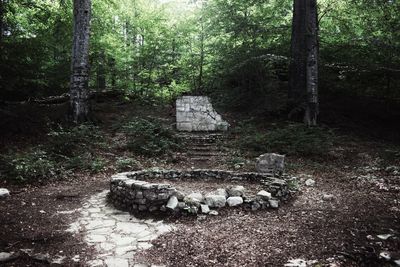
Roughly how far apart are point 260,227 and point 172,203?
1651mm

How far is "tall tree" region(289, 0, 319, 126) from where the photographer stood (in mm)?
11586

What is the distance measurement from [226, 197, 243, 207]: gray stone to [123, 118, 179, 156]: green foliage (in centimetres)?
510

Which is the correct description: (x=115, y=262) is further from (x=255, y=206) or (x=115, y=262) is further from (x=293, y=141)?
(x=293, y=141)

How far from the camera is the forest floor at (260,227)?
14.0 feet

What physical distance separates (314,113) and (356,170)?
3.64 meters

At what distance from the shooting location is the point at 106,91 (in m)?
16.8

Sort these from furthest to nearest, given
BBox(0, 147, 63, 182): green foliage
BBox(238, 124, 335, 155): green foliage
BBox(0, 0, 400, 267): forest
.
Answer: BBox(238, 124, 335, 155): green foliage → BBox(0, 147, 63, 182): green foliage → BBox(0, 0, 400, 267): forest

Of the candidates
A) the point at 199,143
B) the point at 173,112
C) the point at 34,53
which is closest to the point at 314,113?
the point at 199,143

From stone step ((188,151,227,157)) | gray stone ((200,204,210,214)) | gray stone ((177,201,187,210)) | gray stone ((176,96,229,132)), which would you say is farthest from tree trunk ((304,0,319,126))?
gray stone ((177,201,187,210))

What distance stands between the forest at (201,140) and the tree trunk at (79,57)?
41mm

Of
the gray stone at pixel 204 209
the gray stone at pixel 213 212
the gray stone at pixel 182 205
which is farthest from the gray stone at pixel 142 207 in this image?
the gray stone at pixel 213 212

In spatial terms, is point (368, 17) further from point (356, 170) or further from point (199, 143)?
point (199, 143)

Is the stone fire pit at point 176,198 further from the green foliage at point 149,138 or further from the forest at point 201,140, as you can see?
the green foliage at point 149,138

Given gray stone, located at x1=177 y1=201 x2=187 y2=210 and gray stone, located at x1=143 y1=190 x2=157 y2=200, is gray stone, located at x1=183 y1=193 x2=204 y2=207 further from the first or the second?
gray stone, located at x1=143 y1=190 x2=157 y2=200
